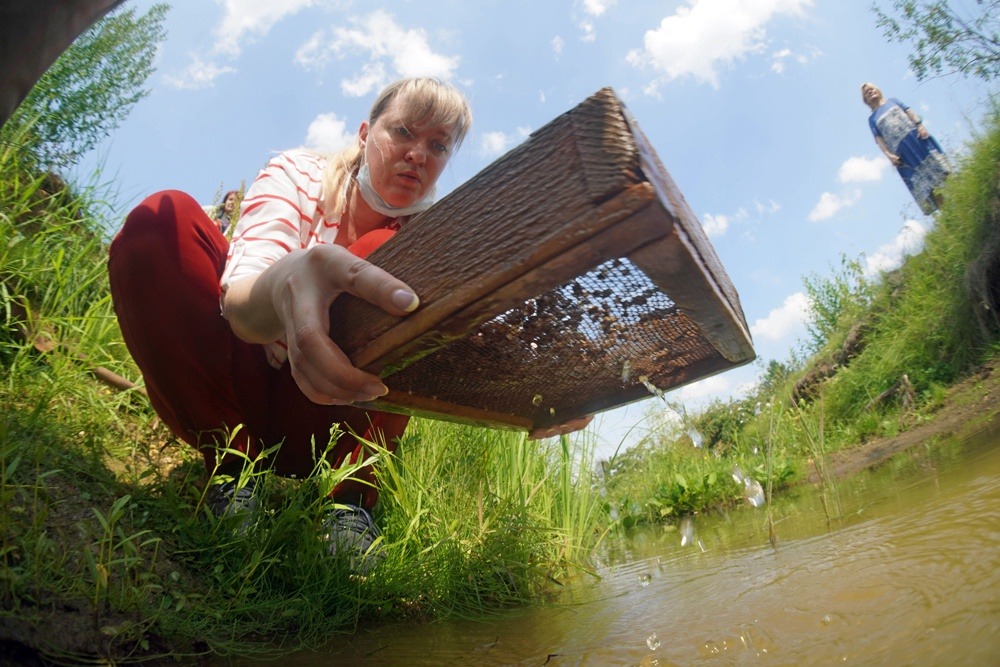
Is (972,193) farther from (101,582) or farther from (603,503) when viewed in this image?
(101,582)

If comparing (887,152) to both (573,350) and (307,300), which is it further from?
(307,300)

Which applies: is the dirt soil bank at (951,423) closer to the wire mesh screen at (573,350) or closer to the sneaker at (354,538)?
the wire mesh screen at (573,350)

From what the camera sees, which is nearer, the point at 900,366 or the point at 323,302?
the point at 323,302

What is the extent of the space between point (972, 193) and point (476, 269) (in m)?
6.87

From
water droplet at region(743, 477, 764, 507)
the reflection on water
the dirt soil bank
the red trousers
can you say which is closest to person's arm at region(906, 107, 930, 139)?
the dirt soil bank

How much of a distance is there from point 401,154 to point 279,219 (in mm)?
441

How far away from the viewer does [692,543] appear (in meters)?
2.71

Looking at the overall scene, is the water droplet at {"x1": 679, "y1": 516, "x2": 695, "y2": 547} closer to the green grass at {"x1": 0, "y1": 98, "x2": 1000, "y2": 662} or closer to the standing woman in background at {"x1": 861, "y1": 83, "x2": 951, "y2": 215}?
the green grass at {"x1": 0, "y1": 98, "x2": 1000, "y2": 662}

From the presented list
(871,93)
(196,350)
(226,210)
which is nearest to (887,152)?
(871,93)

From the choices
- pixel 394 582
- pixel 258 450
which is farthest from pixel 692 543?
pixel 258 450

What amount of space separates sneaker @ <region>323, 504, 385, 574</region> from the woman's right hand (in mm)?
448

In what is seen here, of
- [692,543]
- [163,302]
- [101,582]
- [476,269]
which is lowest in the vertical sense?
[692,543]

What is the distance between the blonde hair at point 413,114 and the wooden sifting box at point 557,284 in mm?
774

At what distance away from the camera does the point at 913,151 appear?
7.52 metres
